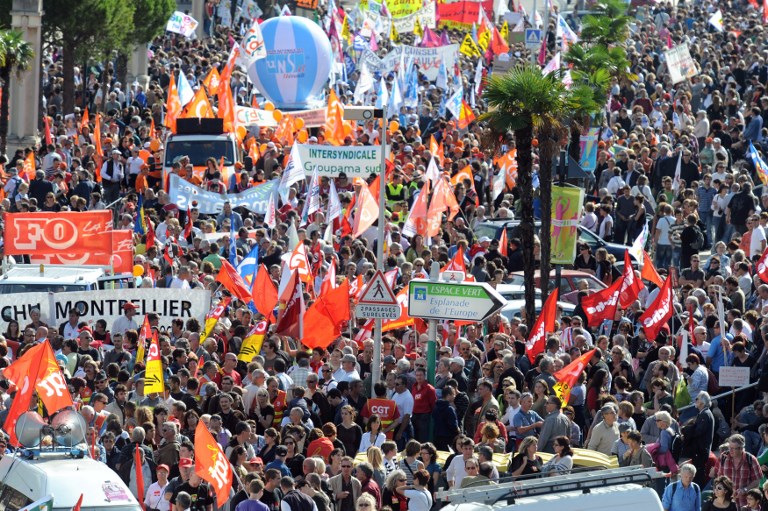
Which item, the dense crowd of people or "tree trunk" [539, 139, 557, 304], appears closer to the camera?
the dense crowd of people

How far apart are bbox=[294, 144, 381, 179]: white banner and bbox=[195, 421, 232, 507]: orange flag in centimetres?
1346

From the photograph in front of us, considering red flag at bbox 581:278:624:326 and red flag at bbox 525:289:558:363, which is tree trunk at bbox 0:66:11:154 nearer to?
red flag at bbox 581:278:624:326

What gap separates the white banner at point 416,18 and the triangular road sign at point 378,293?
116 feet

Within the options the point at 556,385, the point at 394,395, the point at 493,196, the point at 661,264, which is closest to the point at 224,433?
the point at 394,395

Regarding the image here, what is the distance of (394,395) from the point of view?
57.6 feet

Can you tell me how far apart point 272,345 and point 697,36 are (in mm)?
39383

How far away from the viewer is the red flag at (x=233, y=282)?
21.8 meters

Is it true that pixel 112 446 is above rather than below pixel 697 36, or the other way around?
below

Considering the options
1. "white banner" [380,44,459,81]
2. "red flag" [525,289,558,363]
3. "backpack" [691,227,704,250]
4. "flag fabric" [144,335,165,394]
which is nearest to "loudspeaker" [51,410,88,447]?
"flag fabric" [144,335,165,394]

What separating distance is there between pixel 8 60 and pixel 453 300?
1918 cm

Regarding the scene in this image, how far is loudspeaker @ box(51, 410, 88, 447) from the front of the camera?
13852mm

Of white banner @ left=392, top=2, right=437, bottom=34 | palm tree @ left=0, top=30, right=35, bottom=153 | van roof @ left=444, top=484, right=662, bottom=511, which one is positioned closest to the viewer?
van roof @ left=444, top=484, right=662, bottom=511

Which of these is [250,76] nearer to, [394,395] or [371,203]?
[371,203]

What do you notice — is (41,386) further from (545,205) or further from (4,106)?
(4,106)
